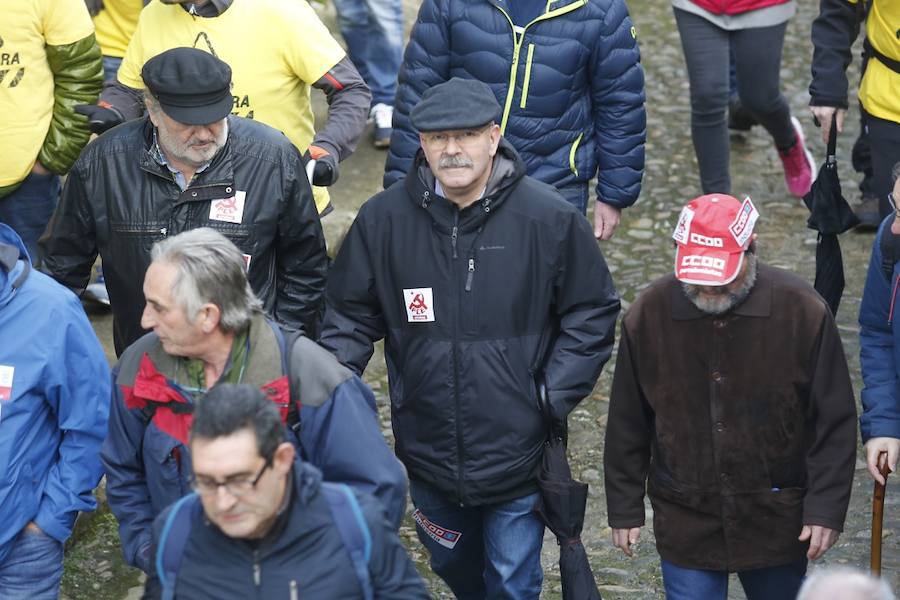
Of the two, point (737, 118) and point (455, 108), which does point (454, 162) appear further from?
point (737, 118)

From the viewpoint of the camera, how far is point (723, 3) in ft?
27.4

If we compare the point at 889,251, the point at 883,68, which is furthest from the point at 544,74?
the point at 889,251

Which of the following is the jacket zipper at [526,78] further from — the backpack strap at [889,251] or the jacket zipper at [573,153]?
the backpack strap at [889,251]

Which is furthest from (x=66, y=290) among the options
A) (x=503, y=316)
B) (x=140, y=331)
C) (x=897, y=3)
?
(x=897, y=3)

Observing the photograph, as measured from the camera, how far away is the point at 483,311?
525 centimetres

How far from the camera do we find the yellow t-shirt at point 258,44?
246 inches

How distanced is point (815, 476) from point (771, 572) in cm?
46

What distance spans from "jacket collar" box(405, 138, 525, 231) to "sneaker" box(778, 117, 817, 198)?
4361 millimetres

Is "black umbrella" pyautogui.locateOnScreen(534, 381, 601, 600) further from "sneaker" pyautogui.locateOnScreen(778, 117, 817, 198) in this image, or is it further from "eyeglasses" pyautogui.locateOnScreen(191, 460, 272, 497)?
"sneaker" pyautogui.locateOnScreen(778, 117, 817, 198)

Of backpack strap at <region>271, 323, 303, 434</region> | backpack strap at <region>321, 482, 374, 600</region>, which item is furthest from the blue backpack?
backpack strap at <region>271, 323, 303, 434</region>

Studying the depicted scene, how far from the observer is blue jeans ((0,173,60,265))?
701 centimetres

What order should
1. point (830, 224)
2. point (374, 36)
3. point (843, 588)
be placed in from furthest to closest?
1. point (374, 36)
2. point (830, 224)
3. point (843, 588)

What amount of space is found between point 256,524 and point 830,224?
4.13 meters

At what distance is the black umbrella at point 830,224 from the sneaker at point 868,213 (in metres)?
1.82
